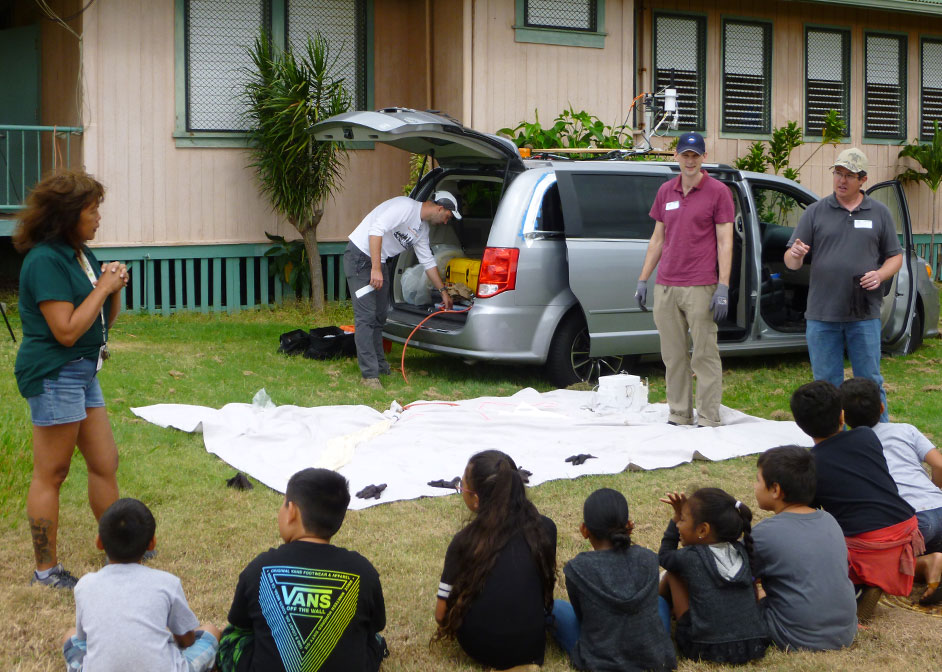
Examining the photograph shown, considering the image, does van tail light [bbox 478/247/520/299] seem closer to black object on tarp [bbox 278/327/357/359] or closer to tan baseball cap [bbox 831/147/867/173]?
black object on tarp [bbox 278/327/357/359]

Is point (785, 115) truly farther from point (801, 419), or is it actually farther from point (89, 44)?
point (801, 419)

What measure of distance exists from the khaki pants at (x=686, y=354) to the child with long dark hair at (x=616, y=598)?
3879 mm

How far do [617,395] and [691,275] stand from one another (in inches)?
43.4

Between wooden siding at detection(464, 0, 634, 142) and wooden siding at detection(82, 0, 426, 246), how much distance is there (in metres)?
1.94

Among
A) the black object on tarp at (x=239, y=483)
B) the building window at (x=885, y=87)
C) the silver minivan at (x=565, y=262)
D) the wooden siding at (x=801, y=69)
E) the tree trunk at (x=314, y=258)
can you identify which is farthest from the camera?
the building window at (x=885, y=87)

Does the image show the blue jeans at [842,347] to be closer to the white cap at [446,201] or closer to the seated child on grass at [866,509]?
the seated child on grass at [866,509]

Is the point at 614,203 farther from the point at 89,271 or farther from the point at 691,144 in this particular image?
the point at 89,271

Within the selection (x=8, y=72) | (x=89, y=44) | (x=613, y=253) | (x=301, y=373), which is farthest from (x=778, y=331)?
(x=8, y=72)

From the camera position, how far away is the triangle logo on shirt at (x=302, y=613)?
133 inches

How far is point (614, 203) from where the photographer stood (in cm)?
902

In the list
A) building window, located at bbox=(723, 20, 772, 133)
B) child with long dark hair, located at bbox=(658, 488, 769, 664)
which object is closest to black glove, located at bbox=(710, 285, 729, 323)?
child with long dark hair, located at bbox=(658, 488, 769, 664)

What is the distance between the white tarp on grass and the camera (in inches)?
252

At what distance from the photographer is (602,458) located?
6.64 m

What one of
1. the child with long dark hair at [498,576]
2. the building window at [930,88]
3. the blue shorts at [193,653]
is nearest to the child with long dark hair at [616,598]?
the child with long dark hair at [498,576]
